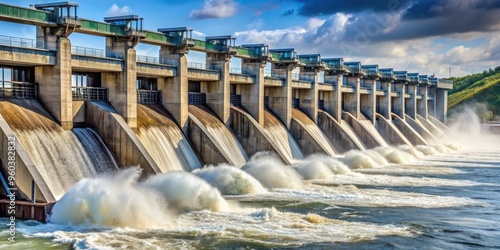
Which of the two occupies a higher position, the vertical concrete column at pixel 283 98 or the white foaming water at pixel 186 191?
the vertical concrete column at pixel 283 98

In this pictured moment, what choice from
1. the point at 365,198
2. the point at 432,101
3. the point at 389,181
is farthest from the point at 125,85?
the point at 432,101

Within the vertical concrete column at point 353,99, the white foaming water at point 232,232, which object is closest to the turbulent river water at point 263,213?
the white foaming water at point 232,232

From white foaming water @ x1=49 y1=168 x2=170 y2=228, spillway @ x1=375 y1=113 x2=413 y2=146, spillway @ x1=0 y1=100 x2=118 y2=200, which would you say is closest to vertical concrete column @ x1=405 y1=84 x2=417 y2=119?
spillway @ x1=375 y1=113 x2=413 y2=146

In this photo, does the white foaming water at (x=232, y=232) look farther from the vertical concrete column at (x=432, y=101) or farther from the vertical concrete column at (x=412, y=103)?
the vertical concrete column at (x=432, y=101)

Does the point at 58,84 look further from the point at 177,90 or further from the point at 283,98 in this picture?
the point at 283,98

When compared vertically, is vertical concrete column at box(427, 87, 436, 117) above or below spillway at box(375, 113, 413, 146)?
above

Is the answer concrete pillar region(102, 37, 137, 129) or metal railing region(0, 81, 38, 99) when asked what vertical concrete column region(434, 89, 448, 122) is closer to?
concrete pillar region(102, 37, 137, 129)
